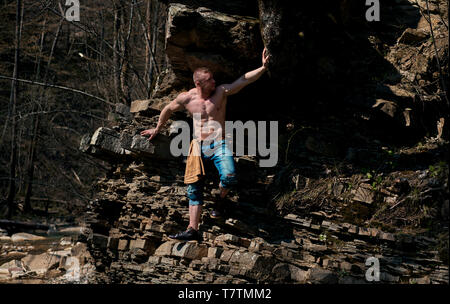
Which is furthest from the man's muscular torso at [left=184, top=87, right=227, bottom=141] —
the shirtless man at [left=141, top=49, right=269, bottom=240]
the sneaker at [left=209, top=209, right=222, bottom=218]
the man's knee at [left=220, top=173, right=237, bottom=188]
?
Result: the sneaker at [left=209, top=209, right=222, bottom=218]

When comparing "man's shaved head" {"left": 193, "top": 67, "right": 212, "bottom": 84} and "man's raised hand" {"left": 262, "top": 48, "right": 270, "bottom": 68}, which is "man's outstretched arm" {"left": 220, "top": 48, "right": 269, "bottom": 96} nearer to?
"man's raised hand" {"left": 262, "top": 48, "right": 270, "bottom": 68}

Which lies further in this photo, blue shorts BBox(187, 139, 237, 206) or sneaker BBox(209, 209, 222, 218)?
sneaker BBox(209, 209, 222, 218)

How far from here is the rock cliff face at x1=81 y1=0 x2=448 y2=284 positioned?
4.69 metres

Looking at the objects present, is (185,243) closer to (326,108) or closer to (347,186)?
(347,186)

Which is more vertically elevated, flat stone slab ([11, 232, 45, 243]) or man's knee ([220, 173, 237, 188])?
man's knee ([220, 173, 237, 188])

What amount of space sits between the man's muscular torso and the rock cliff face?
0.48 m

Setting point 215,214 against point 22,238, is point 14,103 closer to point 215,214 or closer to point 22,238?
point 22,238

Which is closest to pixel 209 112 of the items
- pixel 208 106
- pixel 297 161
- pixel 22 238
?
pixel 208 106

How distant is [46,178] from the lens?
52.7 feet

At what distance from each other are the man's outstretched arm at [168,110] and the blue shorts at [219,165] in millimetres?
567

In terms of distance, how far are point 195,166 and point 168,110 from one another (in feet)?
2.64

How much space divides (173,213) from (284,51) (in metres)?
2.36

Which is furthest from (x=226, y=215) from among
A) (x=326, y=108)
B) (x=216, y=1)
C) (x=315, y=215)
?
(x=216, y=1)

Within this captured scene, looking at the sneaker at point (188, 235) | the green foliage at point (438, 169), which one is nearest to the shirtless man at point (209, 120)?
the sneaker at point (188, 235)
